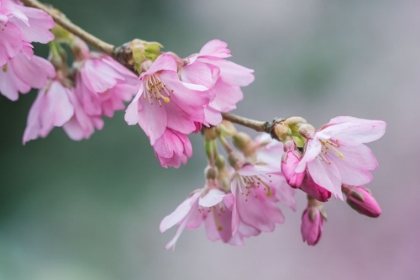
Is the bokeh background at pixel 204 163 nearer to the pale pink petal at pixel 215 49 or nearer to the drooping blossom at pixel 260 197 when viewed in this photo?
the drooping blossom at pixel 260 197

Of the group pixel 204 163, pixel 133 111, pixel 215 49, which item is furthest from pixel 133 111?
pixel 204 163

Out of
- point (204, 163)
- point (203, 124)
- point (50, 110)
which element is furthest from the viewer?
point (204, 163)

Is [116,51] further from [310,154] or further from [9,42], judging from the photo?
[310,154]

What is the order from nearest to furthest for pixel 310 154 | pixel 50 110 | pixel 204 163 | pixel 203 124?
1. pixel 310 154
2. pixel 203 124
3. pixel 50 110
4. pixel 204 163

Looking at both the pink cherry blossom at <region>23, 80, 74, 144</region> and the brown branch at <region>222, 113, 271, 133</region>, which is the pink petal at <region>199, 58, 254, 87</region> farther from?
the pink cherry blossom at <region>23, 80, 74, 144</region>

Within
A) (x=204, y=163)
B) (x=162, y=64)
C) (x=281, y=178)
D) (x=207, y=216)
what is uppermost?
(x=162, y=64)

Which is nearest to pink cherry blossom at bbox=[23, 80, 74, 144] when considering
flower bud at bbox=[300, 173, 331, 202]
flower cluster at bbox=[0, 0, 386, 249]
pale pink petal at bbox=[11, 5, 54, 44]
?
flower cluster at bbox=[0, 0, 386, 249]

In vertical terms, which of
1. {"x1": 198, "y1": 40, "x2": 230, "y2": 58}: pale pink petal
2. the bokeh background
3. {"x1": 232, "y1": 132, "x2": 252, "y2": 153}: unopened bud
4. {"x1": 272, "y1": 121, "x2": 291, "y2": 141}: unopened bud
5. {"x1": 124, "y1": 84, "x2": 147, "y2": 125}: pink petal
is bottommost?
the bokeh background
